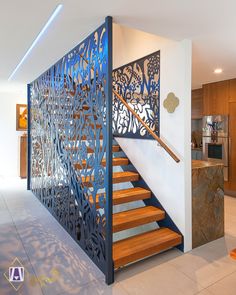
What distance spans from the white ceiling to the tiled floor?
2.44 meters

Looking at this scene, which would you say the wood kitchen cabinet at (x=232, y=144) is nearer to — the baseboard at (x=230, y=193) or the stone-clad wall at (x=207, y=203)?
the baseboard at (x=230, y=193)

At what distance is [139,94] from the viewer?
3.39m

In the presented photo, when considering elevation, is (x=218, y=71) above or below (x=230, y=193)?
above

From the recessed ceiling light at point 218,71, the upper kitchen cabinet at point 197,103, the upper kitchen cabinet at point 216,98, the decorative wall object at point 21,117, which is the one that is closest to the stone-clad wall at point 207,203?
the recessed ceiling light at point 218,71

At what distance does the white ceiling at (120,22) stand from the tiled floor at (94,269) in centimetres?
244

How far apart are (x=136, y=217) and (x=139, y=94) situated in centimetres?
170

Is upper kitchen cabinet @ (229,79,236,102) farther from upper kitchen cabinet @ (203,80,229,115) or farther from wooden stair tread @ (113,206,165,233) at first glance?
wooden stair tread @ (113,206,165,233)

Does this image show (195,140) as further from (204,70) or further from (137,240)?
(137,240)

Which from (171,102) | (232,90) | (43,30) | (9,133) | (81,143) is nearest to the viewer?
(43,30)

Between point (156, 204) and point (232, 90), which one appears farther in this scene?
point (232, 90)

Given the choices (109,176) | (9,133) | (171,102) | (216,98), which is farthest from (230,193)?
(9,133)
